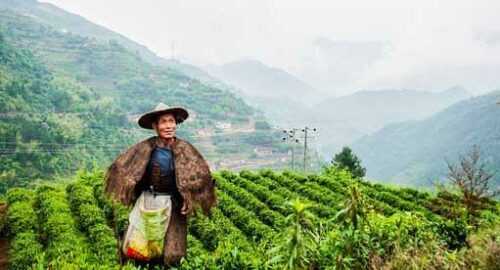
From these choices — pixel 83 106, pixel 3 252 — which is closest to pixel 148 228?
pixel 3 252

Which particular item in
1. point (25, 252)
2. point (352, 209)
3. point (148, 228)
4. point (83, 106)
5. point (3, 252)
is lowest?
point (3, 252)

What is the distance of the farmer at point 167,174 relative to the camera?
231 inches

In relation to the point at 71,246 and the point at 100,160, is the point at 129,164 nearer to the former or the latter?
the point at 71,246

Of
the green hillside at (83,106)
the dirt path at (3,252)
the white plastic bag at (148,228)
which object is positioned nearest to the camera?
the white plastic bag at (148,228)

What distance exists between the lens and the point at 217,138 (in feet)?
313

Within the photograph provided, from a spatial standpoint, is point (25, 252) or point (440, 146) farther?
point (440, 146)

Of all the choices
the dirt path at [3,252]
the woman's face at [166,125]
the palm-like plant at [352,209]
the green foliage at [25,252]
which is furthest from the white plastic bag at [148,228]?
the dirt path at [3,252]

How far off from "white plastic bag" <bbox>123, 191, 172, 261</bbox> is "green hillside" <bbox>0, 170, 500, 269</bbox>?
0.31m

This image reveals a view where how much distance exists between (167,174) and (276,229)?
207 inches

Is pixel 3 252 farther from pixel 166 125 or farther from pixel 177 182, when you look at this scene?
pixel 166 125

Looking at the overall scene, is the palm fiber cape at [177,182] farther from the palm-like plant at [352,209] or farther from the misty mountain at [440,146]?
the misty mountain at [440,146]

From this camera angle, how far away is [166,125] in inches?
233

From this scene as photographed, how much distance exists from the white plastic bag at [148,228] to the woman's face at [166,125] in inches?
27.3

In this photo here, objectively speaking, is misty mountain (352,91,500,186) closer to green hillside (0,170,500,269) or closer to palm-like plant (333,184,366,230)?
green hillside (0,170,500,269)
